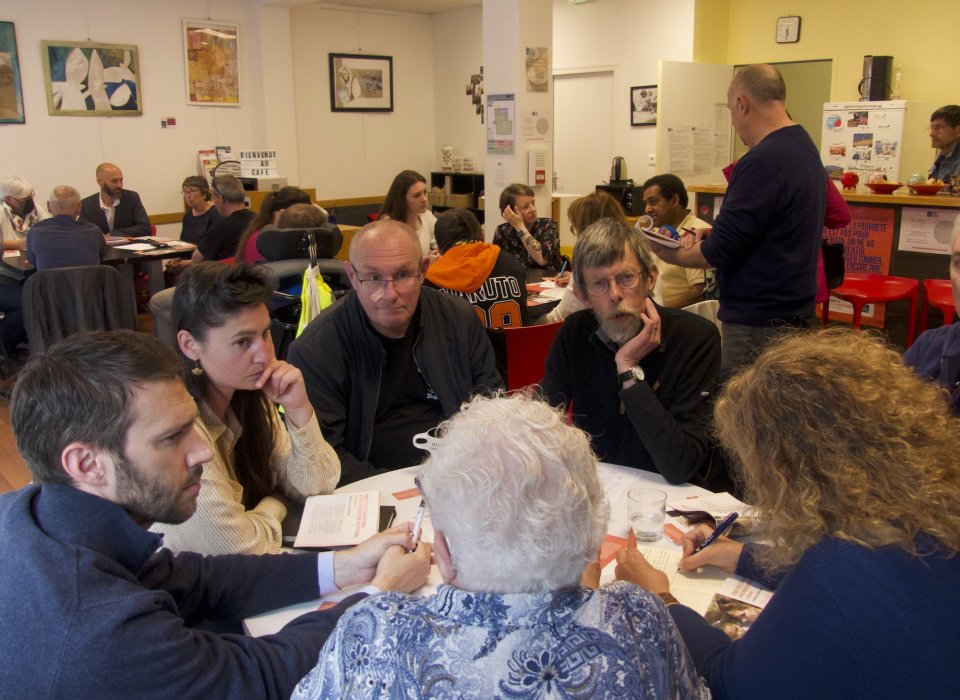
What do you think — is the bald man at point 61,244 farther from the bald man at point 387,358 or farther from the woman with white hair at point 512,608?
the woman with white hair at point 512,608

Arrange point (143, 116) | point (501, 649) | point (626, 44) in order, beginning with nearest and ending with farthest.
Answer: point (501, 649) < point (143, 116) < point (626, 44)

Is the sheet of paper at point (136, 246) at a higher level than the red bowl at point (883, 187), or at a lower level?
lower

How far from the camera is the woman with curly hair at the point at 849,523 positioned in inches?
40.4

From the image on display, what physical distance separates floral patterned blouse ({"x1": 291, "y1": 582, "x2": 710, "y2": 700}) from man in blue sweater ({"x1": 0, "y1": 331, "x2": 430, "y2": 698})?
25 centimetres

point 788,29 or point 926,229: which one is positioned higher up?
point 788,29

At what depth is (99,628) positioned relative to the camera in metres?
1.05

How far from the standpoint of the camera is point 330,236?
4152 millimetres

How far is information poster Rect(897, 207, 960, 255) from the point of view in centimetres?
512

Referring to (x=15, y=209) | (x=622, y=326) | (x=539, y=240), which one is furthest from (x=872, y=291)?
(x=15, y=209)

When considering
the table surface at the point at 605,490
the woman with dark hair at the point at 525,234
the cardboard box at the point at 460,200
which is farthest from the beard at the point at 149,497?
the cardboard box at the point at 460,200

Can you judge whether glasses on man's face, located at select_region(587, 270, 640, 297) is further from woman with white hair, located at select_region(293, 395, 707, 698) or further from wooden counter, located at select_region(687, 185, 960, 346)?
wooden counter, located at select_region(687, 185, 960, 346)

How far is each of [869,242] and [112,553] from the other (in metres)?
5.62

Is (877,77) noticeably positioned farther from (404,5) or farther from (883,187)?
(404,5)

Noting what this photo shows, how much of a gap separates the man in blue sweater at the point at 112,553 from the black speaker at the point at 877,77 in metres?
7.14
